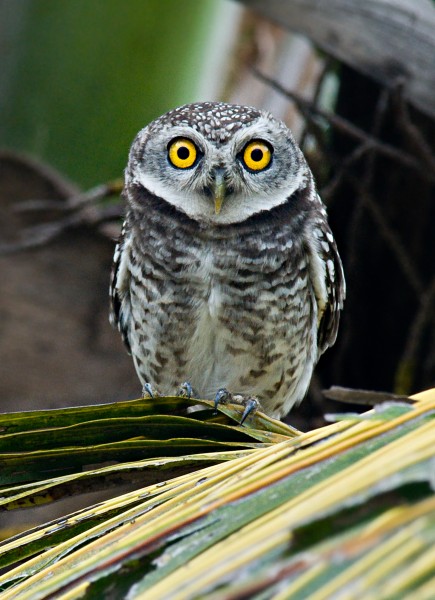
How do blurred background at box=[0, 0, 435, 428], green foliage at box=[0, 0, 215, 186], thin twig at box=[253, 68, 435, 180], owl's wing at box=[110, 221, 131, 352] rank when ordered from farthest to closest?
green foliage at box=[0, 0, 215, 186] < blurred background at box=[0, 0, 435, 428] < thin twig at box=[253, 68, 435, 180] < owl's wing at box=[110, 221, 131, 352]

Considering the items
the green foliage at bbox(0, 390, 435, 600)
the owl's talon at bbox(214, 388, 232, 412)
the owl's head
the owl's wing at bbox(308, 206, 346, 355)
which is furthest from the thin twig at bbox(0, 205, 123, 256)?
the green foliage at bbox(0, 390, 435, 600)

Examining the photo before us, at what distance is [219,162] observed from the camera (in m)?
3.06

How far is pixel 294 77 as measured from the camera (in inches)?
232

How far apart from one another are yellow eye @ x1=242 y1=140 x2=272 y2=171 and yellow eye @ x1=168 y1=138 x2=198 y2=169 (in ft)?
0.63

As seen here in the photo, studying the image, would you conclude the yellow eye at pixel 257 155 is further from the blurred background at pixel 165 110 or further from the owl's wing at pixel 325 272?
the blurred background at pixel 165 110

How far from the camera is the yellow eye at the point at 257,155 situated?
123 inches

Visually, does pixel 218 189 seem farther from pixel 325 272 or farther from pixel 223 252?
pixel 325 272

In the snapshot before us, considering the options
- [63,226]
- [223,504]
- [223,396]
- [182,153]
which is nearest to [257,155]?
[182,153]

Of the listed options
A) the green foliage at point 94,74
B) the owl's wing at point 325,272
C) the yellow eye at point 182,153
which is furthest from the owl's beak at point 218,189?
the green foliage at point 94,74

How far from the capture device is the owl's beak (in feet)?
9.86

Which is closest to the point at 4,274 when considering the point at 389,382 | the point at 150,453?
the point at 389,382

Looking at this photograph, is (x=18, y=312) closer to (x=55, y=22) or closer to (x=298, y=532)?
(x=55, y=22)

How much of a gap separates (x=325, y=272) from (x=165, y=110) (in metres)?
2.95

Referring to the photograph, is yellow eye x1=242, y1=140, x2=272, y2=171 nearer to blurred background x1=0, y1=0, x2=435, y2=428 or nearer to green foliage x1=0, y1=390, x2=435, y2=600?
blurred background x1=0, y1=0, x2=435, y2=428
